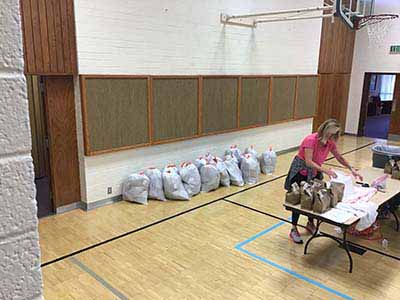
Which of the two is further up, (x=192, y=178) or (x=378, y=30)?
(x=378, y=30)

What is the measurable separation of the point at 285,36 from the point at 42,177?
634 cm

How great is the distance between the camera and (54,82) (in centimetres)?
499

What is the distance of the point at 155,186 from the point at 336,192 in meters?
3.00

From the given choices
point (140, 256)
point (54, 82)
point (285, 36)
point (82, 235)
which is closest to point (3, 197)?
point (140, 256)

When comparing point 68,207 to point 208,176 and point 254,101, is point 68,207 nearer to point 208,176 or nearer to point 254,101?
point 208,176

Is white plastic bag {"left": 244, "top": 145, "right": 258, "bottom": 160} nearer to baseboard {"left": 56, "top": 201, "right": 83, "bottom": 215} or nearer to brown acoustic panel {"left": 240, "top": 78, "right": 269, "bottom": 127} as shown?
brown acoustic panel {"left": 240, "top": 78, "right": 269, "bottom": 127}

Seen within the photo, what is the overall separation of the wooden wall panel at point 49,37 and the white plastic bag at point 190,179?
2.41m

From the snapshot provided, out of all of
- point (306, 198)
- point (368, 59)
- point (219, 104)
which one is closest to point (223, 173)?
point (219, 104)

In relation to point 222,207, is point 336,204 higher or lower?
higher

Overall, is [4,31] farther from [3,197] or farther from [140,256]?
[140,256]

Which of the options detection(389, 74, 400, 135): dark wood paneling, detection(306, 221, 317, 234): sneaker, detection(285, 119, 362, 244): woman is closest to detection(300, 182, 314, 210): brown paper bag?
detection(285, 119, 362, 244): woman

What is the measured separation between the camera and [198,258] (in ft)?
13.6

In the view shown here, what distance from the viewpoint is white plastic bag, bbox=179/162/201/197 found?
6105 mm

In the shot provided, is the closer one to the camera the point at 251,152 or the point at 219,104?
the point at 219,104
